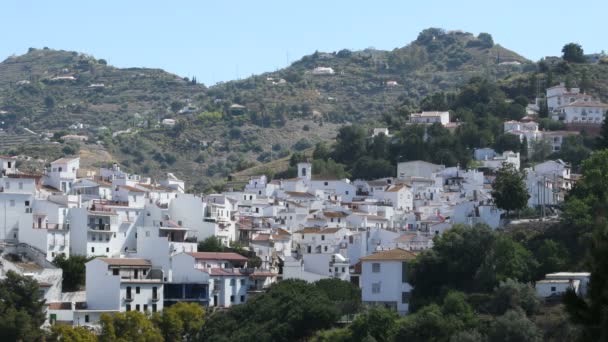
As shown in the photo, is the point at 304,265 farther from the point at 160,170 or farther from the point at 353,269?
the point at 160,170

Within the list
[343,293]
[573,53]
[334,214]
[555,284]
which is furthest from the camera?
[573,53]

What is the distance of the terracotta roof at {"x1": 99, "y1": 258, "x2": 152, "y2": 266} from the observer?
5703cm

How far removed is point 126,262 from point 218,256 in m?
4.72

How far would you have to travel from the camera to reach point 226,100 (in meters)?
153

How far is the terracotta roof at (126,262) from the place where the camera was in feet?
187

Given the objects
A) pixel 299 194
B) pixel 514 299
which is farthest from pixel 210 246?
pixel 514 299

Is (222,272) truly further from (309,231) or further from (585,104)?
(585,104)

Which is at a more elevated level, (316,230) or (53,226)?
(53,226)

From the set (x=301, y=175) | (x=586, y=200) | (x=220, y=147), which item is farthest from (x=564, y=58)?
(x=586, y=200)

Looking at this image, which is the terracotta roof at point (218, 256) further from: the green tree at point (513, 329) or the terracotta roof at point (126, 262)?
the green tree at point (513, 329)

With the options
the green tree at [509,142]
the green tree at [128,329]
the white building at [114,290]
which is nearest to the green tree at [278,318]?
the green tree at [128,329]

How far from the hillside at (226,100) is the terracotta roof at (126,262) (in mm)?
59113

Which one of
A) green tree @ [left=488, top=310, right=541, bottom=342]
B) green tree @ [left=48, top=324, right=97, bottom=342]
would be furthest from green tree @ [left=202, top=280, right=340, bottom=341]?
green tree @ [left=488, top=310, right=541, bottom=342]

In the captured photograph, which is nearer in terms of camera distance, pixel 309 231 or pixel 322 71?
pixel 309 231
